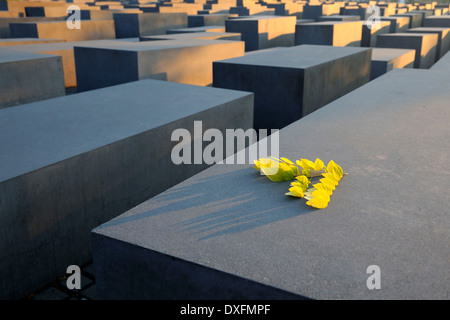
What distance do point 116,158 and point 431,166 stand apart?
2.28m

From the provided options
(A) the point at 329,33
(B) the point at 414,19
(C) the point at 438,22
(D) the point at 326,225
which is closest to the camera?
(D) the point at 326,225

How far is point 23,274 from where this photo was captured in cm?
306

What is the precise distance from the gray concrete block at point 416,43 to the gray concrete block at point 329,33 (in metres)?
0.88

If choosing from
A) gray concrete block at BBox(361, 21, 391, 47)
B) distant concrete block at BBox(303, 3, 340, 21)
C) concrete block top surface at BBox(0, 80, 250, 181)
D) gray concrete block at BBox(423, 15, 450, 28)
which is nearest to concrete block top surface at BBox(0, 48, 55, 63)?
concrete block top surface at BBox(0, 80, 250, 181)

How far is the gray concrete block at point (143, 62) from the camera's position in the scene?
6.84m

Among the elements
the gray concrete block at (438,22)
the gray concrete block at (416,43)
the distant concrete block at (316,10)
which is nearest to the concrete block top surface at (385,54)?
the gray concrete block at (416,43)

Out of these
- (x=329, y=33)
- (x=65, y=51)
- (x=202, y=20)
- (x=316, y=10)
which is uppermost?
(x=316, y=10)

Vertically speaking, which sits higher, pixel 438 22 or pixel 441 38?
pixel 438 22

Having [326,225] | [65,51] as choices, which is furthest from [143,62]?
[326,225]

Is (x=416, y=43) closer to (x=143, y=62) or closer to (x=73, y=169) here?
(x=143, y=62)

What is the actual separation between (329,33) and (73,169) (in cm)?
971

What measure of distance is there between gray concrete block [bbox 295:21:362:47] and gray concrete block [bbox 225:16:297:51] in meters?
0.43

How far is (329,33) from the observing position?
1155cm
